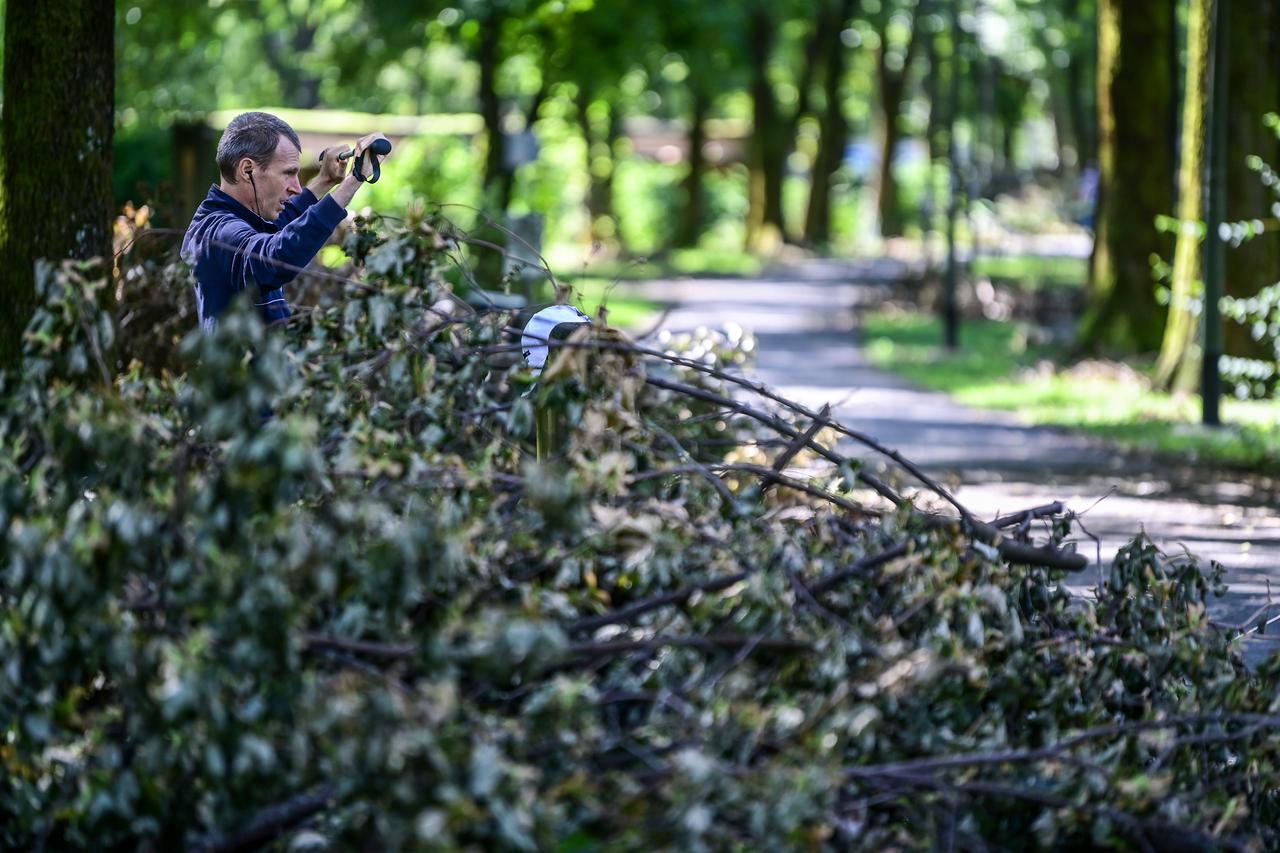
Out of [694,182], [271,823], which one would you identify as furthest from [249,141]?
[694,182]

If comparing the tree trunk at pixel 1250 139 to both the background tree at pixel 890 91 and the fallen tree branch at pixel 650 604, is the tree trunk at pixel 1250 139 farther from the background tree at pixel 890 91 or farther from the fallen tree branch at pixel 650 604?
the background tree at pixel 890 91

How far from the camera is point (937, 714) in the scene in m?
4.80

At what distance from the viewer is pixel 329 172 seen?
6207mm

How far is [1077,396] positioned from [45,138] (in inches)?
504

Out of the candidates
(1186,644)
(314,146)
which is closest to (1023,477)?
(1186,644)

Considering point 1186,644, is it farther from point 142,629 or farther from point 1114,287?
point 1114,287

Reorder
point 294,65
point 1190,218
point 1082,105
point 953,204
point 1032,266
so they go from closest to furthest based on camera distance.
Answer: point 1190,218 < point 953,204 < point 294,65 < point 1032,266 < point 1082,105

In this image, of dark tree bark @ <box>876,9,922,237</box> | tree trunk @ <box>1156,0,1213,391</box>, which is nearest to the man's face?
tree trunk @ <box>1156,0,1213,391</box>

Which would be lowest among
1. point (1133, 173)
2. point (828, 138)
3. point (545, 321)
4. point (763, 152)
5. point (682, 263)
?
point (682, 263)

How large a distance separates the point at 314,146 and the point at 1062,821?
20.6 meters

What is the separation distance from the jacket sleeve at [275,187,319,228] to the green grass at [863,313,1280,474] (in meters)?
9.10

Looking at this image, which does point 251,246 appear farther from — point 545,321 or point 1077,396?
point 1077,396

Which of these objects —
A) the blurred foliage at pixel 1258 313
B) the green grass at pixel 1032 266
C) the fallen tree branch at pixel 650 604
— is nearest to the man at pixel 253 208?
the fallen tree branch at pixel 650 604

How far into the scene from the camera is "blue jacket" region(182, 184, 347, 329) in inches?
A: 232
